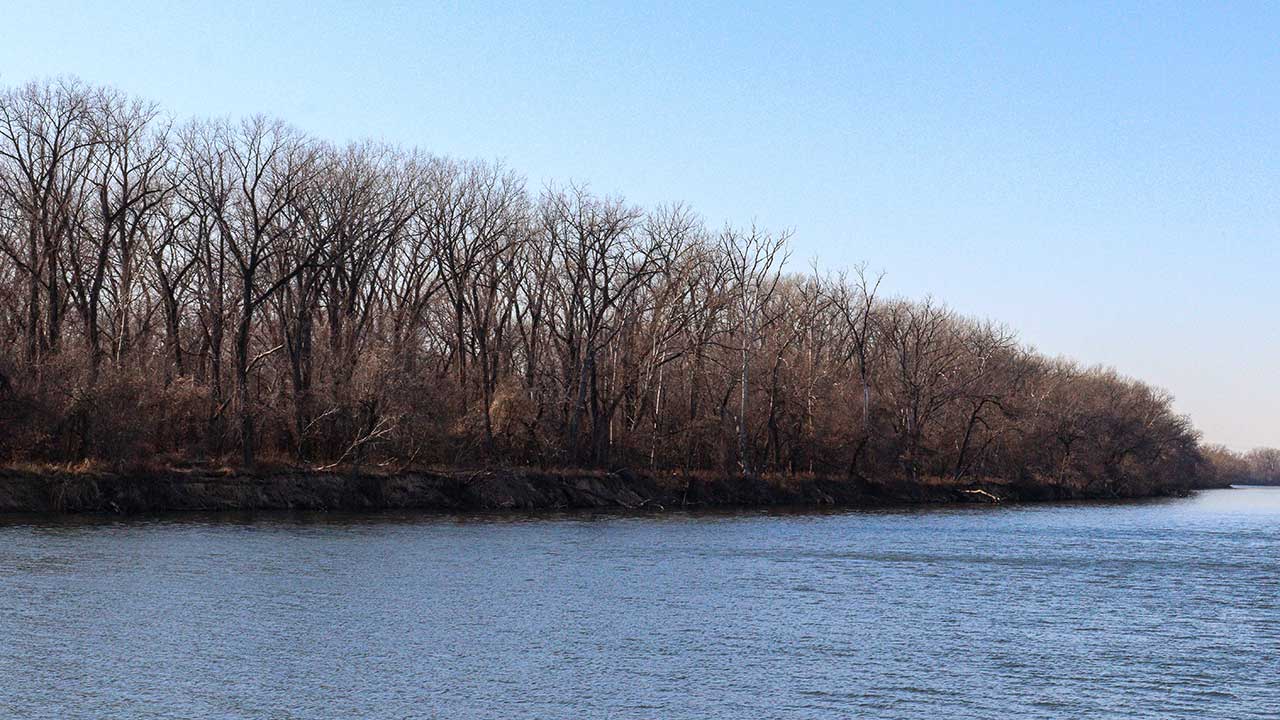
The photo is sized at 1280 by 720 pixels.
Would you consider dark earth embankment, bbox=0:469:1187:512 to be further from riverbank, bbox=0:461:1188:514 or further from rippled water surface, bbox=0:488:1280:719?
rippled water surface, bbox=0:488:1280:719

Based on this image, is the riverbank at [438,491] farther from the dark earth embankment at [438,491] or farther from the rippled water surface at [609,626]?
the rippled water surface at [609,626]

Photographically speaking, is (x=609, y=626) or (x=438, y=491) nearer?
(x=609, y=626)

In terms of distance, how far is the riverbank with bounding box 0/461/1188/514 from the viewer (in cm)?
5241

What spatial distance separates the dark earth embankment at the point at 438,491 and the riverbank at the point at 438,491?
46 mm

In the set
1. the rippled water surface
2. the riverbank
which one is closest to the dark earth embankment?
the riverbank

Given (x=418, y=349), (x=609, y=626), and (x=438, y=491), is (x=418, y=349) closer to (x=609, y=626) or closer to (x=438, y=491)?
(x=438, y=491)

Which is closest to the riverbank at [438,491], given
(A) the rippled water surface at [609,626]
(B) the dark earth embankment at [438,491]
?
(B) the dark earth embankment at [438,491]

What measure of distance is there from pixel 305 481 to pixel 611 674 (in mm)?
41404

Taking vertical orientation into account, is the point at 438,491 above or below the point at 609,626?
above

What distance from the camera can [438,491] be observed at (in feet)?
209

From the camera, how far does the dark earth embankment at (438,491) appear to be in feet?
Result: 172

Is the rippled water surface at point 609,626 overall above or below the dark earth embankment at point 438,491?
below

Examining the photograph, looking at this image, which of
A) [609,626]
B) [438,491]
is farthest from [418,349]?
[609,626]

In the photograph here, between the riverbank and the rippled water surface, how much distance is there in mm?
6455
